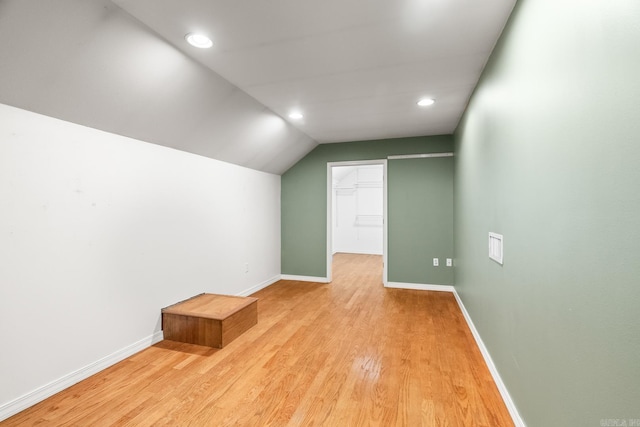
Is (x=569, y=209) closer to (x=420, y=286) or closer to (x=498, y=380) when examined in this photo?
(x=498, y=380)

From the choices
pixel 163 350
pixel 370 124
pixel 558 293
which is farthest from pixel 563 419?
pixel 370 124

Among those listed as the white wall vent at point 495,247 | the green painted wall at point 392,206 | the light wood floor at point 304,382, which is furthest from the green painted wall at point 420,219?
the white wall vent at point 495,247

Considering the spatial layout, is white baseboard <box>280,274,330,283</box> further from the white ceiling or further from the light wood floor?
the white ceiling

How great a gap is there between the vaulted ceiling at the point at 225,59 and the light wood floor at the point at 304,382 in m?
1.81

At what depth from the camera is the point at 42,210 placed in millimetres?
1808

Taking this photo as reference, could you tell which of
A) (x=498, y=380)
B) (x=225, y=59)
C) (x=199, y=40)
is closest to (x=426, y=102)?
(x=225, y=59)

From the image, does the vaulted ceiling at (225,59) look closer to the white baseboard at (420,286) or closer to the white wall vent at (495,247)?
the white wall vent at (495,247)

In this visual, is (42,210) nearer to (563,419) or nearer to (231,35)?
(231,35)

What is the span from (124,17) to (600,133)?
7.22 feet

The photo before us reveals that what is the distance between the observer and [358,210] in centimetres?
811

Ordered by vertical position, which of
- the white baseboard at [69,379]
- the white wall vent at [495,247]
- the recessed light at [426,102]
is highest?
the recessed light at [426,102]

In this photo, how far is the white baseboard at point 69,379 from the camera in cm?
165

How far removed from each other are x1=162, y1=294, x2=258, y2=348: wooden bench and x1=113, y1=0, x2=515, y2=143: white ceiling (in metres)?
2.02

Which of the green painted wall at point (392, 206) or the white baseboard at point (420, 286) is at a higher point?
the green painted wall at point (392, 206)
